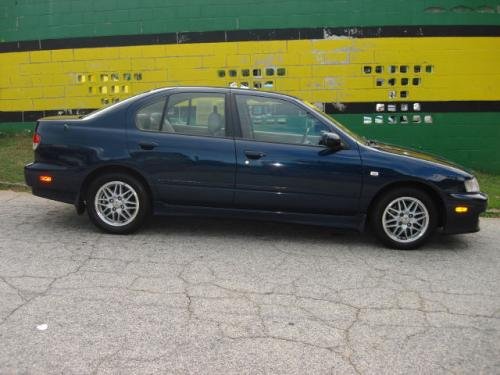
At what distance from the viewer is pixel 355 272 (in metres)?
5.06

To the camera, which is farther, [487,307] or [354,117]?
[354,117]

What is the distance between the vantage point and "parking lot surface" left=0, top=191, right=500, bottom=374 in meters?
3.44

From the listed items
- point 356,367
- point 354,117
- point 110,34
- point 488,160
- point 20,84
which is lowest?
point 356,367

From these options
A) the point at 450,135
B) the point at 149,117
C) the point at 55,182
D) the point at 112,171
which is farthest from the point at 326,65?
the point at 55,182

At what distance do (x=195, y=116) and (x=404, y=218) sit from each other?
236 centimetres

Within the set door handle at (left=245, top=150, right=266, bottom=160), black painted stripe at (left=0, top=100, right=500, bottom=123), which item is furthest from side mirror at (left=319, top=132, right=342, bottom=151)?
black painted stripe at (left=0, top=100, right=500, bottom=123)

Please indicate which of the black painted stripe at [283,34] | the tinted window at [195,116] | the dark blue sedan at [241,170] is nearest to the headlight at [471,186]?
the dark blue sedan at [241,170]

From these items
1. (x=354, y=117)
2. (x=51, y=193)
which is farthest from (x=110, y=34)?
(x=51, y=193)

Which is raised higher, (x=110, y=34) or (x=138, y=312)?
(x=110, y=34)

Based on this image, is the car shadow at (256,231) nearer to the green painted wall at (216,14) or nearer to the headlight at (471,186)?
the headlight at (471,186)

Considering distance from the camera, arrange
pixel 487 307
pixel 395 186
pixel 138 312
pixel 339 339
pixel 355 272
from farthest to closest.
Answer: pixel 395 186 → pixel 355 272 → pixel 487 307 → pixel 138 312 → pixel 339 339

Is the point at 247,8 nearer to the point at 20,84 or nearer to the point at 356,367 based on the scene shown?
the point at 20,84

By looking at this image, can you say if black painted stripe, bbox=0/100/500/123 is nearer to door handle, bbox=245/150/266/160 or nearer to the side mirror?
the side mirror

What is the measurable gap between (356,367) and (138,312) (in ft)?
5.13
